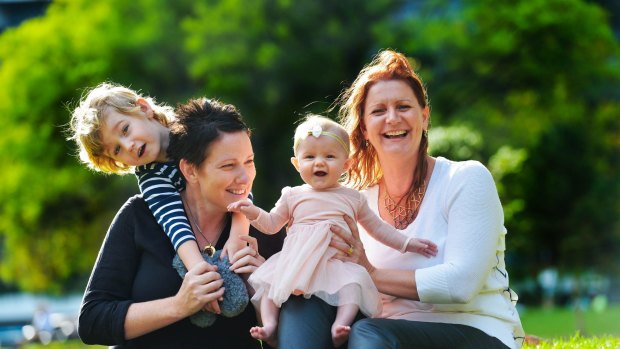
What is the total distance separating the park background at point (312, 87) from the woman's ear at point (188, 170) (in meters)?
20.6

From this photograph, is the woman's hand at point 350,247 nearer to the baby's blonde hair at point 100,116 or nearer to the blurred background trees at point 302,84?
the baby's blonde hair at point 100,116

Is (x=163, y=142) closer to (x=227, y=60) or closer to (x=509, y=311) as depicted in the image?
(x=509, y=311)

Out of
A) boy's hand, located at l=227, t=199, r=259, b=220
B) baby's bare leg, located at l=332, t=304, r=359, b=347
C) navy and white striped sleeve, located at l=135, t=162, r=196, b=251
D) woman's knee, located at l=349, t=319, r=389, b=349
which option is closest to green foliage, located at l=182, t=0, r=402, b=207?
navy and white striped sleeve, located at l=135, t=162, r=196, b=251

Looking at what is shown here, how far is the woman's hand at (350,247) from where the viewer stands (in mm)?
3576

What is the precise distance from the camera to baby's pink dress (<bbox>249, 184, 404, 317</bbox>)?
346 centimetres

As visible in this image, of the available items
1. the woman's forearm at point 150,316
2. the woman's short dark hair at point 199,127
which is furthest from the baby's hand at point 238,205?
the woman's forearm at point 150,316

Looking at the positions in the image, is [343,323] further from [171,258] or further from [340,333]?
[171,258]

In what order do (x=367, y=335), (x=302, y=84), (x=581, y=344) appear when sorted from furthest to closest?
(x=302, y=84) < (x=581, y=344) < (x=367, y=335)

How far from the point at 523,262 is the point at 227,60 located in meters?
10.9

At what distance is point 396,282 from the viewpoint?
359cm

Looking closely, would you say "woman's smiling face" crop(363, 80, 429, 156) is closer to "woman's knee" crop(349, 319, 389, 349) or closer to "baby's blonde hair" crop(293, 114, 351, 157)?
"baby's blonde hair" crop(293, 114, 351, 157)

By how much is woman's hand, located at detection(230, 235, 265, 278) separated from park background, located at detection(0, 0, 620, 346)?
20.6m

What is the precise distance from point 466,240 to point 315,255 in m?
0.60

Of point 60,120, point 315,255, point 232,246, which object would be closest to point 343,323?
point 315,255
